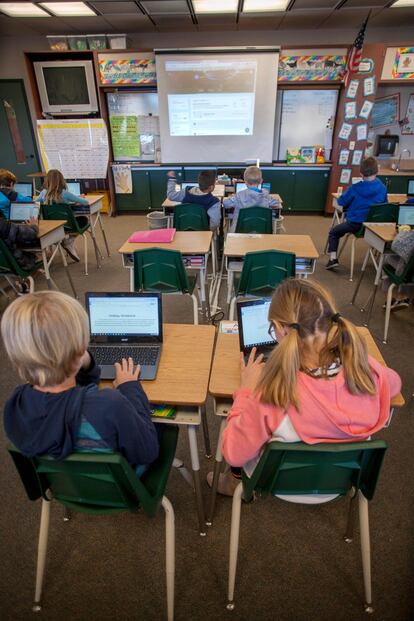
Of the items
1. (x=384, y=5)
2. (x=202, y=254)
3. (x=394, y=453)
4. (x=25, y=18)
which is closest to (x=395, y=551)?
(x=394, y=453)

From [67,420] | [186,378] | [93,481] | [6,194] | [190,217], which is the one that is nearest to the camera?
[67,420]

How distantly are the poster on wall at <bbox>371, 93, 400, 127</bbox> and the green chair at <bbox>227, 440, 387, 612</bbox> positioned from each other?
6.97m

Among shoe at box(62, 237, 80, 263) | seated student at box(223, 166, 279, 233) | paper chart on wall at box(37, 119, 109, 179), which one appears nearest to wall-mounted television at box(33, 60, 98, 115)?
paper chart on wall at box(37, 119, 109, 179)

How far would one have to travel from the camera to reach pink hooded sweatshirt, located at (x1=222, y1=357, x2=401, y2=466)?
3.03 ft

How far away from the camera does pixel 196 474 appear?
4.51 ft

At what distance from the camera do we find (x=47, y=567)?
141 centimetres

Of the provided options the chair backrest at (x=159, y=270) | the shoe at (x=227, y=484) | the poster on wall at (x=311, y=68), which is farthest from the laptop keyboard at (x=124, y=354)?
the poster on wall at (x=311, y=68)

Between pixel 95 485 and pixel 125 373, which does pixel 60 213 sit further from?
pixel 95 485

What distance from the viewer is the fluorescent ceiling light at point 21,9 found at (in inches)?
186

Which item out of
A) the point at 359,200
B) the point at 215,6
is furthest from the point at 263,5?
the point at 359,200

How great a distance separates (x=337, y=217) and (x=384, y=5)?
3.02m

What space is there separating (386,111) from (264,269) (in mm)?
5770

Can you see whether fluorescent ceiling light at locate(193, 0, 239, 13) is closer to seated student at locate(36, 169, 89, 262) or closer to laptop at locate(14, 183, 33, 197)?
seated student at locate(36, 169, 89, 262)

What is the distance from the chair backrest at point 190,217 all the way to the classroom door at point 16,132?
17.0ft
